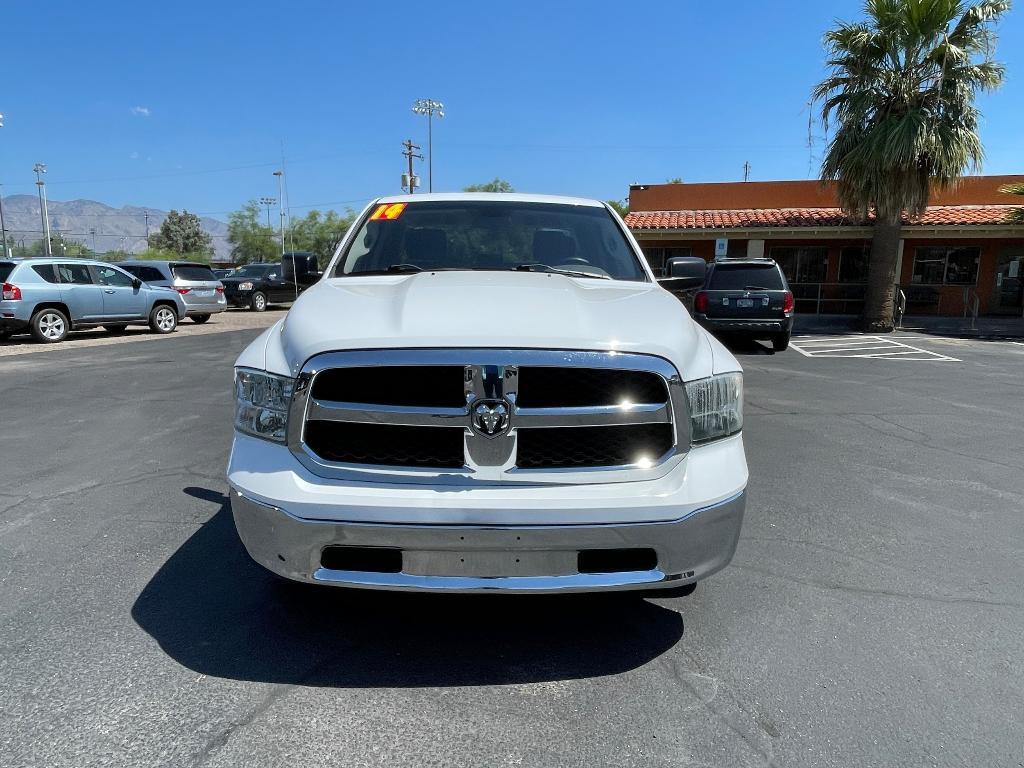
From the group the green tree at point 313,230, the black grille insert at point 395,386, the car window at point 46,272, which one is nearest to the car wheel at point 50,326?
the car window at point 46,272

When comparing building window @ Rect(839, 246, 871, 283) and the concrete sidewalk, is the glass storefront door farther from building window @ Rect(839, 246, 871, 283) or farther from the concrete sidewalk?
building window @ Rect(839, 246, 871, 283)

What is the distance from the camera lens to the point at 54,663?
2.51 meters

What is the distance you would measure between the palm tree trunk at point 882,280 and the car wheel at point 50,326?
19090mm

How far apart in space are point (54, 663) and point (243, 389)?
4.08 ft

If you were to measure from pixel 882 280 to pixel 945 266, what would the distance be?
6410 millimetres

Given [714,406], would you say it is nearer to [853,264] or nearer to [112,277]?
[112,277]

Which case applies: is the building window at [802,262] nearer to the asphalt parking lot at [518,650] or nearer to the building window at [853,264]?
the building window at [853,264]

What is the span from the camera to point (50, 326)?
1326 cm

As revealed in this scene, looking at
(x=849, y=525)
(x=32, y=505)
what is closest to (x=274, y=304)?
(x=32, y=505)

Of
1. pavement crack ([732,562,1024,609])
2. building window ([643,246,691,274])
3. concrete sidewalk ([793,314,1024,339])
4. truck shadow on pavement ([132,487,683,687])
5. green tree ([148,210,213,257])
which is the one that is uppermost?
green tree ([148,210,213,257])

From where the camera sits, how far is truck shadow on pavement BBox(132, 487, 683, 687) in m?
2.50

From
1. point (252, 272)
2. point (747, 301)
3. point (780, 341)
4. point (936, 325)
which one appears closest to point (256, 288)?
point (252, 272)

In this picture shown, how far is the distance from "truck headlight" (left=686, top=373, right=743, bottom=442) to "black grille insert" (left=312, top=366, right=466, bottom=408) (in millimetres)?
846

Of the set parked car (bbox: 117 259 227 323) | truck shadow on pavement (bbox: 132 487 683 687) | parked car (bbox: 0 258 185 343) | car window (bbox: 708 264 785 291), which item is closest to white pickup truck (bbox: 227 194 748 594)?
truck shadow on pavement (bbox: 132 487 683 687)
